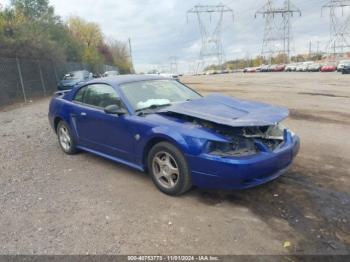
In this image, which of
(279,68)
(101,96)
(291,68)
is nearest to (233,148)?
(101,96)

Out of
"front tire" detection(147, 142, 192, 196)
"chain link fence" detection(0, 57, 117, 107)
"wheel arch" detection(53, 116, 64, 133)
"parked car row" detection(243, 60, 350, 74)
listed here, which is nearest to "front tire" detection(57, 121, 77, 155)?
"wheel arch" detection(53, 116, 64, 133)

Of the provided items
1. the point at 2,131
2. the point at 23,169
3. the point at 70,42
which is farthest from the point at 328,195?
the point at 70,42

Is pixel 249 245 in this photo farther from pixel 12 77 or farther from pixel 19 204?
pixel 12 77

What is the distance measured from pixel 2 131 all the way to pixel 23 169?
4396 millimetres

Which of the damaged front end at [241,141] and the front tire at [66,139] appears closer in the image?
the damaged front end at [241,141]

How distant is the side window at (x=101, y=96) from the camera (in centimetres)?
523

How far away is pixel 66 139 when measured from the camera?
6.46m

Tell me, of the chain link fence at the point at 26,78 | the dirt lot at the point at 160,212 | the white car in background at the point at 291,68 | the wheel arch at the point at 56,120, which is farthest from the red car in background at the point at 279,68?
the wheel arch at the point at 56,120

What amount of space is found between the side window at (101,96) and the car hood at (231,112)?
90 centimetres

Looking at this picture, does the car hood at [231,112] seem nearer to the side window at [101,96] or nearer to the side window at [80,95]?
the side window at [101,96]

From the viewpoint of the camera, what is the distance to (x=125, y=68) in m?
69.4

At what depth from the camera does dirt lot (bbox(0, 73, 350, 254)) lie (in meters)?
3.33

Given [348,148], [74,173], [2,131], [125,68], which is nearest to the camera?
[74,173]

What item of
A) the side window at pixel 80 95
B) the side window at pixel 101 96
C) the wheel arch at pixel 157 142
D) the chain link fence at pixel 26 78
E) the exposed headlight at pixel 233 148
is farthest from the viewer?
the chain link fence at pixel 26 78
